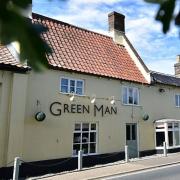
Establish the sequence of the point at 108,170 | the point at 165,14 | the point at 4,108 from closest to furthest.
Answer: the point at 165,14, the point at 4,108, the point at 108,170

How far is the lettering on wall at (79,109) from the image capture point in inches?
643

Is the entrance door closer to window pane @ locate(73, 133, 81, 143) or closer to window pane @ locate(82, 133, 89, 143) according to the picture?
window pane @ locate(82, 133, 89, 143)

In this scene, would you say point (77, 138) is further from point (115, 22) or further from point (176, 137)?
point (115, 22)

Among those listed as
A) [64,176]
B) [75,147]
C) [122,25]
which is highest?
[122,25]

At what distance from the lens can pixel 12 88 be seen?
1447 centimetres

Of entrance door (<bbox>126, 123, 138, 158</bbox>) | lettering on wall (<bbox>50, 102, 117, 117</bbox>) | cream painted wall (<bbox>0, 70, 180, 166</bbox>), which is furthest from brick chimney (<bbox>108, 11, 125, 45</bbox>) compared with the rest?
entrance door (<bbox>126, 123, 138, 158</bbox>)

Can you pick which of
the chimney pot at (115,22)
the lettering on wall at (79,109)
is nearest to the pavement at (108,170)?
the lettering on wall at (79,109)

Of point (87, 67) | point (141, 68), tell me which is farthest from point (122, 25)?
point (87, 67)

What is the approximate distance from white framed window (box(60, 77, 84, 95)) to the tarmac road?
18.1 ft

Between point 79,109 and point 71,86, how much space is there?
1.38 meters

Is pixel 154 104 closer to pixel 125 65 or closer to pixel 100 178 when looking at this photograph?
pixel 125 65

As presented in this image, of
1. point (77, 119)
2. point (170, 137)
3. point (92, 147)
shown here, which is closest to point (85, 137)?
point (92, 147)

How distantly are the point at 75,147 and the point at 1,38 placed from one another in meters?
16.6

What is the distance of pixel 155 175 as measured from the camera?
13.8 meters
